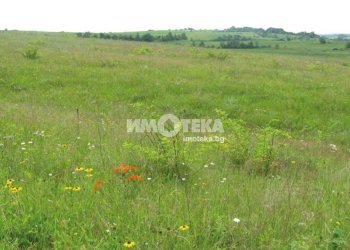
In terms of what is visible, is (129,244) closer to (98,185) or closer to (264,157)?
(98,185)

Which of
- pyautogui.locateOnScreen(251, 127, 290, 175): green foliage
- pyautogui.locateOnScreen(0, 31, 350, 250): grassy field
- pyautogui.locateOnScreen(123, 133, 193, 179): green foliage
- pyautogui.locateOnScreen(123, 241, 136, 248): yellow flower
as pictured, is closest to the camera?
pyautogui.locateOnScreen(123, 241, 136, 248): yellow flower

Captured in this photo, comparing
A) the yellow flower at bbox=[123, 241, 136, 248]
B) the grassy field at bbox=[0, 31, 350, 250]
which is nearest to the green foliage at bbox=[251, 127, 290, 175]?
the grassy field at bbox=[0, 31, 350, 250]

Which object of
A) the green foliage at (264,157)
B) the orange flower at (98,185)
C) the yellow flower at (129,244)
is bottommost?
the green foliage at (264,157)

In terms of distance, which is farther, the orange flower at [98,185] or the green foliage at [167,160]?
the green foliage at [167,160]

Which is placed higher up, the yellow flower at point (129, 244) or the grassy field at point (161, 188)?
the yellow flower at point (129, 244)

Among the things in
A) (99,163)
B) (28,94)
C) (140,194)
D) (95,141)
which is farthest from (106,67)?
(140,194)

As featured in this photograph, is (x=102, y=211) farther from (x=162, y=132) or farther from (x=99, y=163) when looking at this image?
(x=162, y=132)

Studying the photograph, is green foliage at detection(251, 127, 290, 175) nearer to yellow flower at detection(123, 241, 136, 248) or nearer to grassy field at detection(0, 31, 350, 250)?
grassy field at detection(0, 31, 350, 250)

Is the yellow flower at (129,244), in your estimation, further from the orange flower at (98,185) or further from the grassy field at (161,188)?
the orange flower at (98,185)

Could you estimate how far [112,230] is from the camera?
3639 millimetres

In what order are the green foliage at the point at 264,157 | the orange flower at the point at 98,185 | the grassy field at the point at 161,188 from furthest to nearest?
the green foliage at the point at 264,157, the orange flower at the point at 98,185, the grassy field at the point at 161,188

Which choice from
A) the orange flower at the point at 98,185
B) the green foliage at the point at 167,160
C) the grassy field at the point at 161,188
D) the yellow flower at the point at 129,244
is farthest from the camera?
the green foliage at the point at 167,160

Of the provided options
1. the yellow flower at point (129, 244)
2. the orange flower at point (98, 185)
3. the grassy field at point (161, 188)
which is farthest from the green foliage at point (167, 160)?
the yellow flower at point (129, 244)

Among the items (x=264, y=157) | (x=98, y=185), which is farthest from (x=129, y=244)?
(x=264, y=157)
